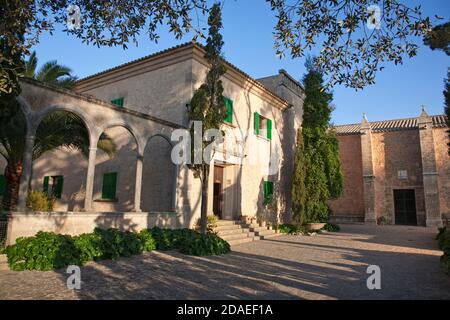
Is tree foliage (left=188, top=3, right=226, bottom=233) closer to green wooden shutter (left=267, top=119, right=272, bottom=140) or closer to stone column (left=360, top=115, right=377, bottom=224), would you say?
green wooden shutter (left=267, top=119, right=272, bottom=140)

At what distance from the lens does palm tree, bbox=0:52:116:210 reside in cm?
967

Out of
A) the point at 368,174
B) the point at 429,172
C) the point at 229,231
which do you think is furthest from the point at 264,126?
the point at 429,172

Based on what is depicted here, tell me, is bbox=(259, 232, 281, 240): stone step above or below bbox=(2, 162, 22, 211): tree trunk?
below

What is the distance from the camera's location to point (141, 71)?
13906 millimetres

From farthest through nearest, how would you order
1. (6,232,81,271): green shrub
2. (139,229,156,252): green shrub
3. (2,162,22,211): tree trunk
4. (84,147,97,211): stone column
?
(2,162,22,211): tree trunk < (139,229,156,252): green shrub < (84,147,97,211): stone column < (6,232,81,271): green shrub

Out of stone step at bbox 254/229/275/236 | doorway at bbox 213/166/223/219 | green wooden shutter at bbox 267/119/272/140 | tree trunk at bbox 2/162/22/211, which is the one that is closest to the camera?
tree trunk at bbox 2/162/22/211

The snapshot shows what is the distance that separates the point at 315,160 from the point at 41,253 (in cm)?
1459

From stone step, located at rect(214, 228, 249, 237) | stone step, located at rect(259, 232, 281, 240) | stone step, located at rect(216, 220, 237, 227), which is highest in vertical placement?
stone step, located at rect(216, 220, 237, 227)

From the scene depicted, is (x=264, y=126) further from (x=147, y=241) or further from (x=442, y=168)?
(x=442, y=168)

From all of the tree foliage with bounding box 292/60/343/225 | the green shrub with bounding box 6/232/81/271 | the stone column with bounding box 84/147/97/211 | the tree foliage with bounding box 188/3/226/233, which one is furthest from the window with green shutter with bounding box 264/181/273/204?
the green shrub with bounding box 6/232/81/271

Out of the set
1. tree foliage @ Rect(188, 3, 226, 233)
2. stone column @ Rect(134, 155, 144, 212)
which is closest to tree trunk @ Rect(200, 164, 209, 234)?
tree foliage @ Rect(188, 3, 226, 233)

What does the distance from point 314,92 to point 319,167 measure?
14.9 ft

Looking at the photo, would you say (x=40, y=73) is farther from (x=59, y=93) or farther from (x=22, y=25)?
(x=22, y=25)

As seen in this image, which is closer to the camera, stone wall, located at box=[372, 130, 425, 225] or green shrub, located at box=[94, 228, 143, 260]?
green shrub, located at box=[94, 228, 143, 260]
